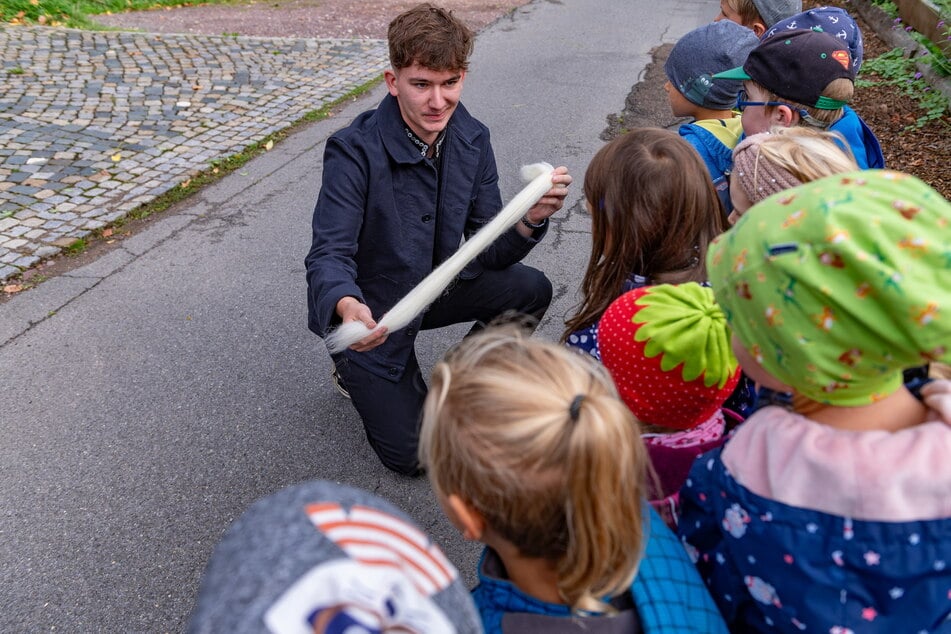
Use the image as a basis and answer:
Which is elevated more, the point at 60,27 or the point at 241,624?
the point at 241,624

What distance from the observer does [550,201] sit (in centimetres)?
271

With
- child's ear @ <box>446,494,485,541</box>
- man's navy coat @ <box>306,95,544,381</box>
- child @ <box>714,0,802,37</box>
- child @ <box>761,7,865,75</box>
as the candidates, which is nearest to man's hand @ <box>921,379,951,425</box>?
child's ear @ <box>446,494,485,541</box>

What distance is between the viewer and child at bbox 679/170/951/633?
1034 mm

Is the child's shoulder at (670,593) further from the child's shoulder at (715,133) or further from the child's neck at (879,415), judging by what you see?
the child's shoulder at (715,133)

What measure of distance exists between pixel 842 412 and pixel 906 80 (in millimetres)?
6909

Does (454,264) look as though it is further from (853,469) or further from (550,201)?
(853,469)

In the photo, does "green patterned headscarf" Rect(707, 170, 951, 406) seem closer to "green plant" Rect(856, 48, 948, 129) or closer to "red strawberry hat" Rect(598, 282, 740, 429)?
"red strawberry hat" Rect(598, 282, 740, 429)

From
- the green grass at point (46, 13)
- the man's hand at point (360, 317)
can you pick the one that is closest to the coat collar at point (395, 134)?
the man's hand at point (360, 317)

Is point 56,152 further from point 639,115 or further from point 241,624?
point 241,624

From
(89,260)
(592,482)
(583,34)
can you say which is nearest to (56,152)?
(89,260)

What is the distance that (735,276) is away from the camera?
1164 mm

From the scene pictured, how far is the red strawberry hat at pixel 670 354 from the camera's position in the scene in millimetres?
1687

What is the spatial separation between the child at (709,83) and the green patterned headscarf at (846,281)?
6.32 feet

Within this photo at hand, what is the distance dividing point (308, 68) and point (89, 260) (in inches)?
157
